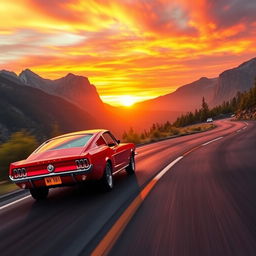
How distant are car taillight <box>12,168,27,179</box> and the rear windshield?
0.84m

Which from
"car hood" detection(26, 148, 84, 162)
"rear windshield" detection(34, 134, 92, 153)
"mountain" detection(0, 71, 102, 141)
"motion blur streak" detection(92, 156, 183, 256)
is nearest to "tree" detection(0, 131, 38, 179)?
"rear windshield" detection(34, 134, 92, 153)

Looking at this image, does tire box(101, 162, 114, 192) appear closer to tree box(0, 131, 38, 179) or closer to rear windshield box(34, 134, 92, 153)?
rear windshield box(34, 134, 92, 153)

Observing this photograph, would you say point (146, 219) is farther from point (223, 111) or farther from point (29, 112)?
point (223, 111)

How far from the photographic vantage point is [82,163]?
26.0 ft

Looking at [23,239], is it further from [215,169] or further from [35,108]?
[35,108]

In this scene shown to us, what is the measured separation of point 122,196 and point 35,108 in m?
162

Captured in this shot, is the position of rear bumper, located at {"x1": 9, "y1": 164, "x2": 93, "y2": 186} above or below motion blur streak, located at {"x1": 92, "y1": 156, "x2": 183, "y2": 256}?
above

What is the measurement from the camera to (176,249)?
446cm

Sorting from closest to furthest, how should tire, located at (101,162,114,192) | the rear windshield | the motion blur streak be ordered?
1. the motion blur streak
2. tire, located at (101,162,114,192)
3. the rear windshield

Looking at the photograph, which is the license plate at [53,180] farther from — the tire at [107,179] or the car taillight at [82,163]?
the tire at [107,179]

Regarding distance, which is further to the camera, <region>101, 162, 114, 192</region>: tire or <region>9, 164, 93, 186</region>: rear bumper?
<region>101, 162, 114, 192</region>: tire

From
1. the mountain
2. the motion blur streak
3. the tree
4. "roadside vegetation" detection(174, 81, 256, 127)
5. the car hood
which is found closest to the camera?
the motion blur streak

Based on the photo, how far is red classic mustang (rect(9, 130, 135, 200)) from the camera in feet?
25.9

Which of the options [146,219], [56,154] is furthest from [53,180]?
[146,219]
